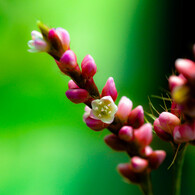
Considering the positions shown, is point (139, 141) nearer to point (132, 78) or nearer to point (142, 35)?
point (132, 78)

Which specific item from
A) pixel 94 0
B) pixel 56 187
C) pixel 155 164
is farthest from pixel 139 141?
pixel 94 0

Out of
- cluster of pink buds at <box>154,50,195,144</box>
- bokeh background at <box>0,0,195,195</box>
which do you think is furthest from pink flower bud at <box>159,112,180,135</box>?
Result: bokeh background at <box>0,0,195,195</box>

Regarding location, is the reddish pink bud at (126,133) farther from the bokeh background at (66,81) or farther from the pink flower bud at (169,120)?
the bokeh background at (66,81)

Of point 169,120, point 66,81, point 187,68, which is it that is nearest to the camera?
point 187,68

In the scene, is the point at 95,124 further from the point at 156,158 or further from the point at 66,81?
the point at 66,81

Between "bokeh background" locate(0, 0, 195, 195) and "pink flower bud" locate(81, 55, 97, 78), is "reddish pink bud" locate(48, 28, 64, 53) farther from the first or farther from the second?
"bokeh background" locate(0, 0, 195, 195)

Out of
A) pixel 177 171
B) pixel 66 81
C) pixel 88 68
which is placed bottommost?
pixel 66 81

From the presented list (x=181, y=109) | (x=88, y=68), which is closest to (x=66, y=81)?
(x=88, y=68)
